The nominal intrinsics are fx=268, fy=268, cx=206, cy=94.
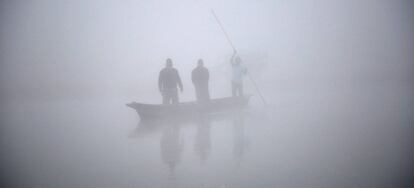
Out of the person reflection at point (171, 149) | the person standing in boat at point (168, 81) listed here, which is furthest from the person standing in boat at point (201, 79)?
the person reflection at point (171, 149)

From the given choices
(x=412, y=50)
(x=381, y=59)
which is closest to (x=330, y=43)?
(x=381, y=59)

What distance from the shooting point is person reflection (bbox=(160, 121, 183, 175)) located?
4859 millimetres

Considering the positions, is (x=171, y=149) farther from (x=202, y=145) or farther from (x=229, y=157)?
(x=229, y=157)

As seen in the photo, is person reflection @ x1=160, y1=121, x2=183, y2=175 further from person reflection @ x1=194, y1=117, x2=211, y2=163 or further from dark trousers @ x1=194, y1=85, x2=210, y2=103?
dark trousers @ x1=194, y1=85, x2=210, y2=103

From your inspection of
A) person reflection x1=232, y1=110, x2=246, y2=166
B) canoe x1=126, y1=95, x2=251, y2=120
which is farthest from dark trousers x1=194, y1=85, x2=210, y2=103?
person reflection x1=232, y1=110, x2=246, y2=166

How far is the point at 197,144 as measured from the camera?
6.23 metres

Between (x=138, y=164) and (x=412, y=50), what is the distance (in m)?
63.0

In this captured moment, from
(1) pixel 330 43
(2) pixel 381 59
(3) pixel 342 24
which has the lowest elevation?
(2) pixel 381 59

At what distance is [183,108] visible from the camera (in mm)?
11055

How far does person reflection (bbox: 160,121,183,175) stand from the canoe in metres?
2.45

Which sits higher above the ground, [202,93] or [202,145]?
[202,93]

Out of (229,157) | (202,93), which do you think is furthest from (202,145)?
(202,93)

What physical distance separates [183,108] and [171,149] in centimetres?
519

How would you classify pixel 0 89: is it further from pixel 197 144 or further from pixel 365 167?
pixel 365 167
